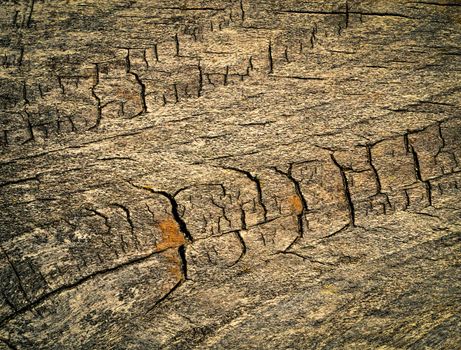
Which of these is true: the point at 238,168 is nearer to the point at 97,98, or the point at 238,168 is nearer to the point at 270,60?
the point at 270,60

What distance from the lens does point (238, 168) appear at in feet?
4.54

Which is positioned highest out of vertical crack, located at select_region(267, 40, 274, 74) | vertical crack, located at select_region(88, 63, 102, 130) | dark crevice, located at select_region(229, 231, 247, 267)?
vertical crack, located at select_region(267, 40, 274, 74)

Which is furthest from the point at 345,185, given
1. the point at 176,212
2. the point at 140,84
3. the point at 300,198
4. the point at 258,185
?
the point at 140,84

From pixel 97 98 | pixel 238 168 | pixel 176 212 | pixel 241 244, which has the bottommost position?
pixel 241 244

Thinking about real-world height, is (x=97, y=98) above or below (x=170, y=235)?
above

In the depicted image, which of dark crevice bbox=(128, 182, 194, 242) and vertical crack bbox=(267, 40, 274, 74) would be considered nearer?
dark crevice bbox=(128, 182, 194, 242)

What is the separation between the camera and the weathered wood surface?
4.25 feet

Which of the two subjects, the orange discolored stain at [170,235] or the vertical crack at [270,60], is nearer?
the orange discolored stain at [170,235]

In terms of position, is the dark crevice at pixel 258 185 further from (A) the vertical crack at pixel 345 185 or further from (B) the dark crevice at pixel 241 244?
(A) the vertical crack at pixel 345 185

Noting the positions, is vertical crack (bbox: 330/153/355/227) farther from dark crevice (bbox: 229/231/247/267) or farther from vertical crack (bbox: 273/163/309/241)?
dark crevice (bbox: 229/231/247/267)

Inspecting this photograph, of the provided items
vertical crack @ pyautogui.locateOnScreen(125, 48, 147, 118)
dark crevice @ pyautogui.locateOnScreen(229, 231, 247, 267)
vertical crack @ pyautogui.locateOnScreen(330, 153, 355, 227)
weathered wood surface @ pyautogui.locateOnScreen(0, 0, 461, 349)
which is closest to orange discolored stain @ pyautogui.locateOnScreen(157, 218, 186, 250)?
weathered wood surface @ pyautogui.locateOnScreen(0, 0, 461, 349)

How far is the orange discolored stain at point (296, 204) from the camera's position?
1.39 metres

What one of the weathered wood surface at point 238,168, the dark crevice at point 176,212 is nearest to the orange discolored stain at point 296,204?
the weathered wood surface at point 238,168

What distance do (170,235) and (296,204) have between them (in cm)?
40
